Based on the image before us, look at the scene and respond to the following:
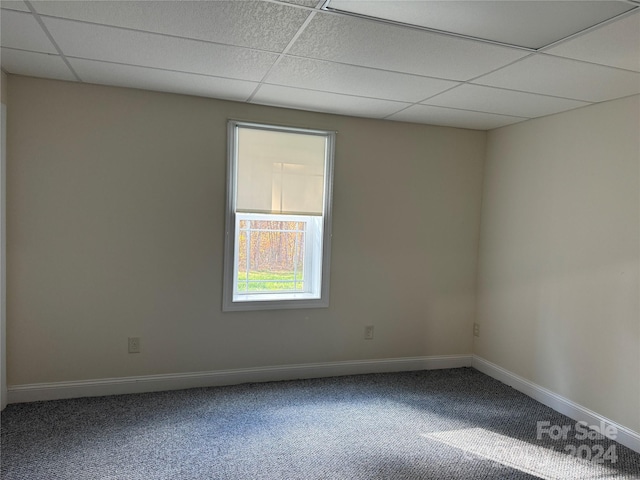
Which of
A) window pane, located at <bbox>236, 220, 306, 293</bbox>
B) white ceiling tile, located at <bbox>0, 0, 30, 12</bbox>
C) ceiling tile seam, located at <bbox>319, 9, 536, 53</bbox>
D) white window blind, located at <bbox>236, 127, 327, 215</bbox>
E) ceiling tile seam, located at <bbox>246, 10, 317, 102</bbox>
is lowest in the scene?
window pane, located at <bbox>236, 220, 306, 293</bbox>

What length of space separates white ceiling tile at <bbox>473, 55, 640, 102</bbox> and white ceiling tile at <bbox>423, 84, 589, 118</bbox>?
0.12 metres

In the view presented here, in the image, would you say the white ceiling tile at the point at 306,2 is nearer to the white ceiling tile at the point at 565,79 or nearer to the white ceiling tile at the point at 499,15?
the white ceiling tile at the point at 499,15

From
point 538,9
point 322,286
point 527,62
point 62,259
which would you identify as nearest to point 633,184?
point 527,62

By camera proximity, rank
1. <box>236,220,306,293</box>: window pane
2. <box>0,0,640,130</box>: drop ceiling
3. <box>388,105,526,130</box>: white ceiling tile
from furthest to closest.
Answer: <box>236,220,306,293</box>: window pane
<box>388,105,526,130</box>: white ceiling tile
<box>0,0,640,130</box>: drop ceiling

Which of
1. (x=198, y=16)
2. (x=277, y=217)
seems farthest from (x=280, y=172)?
(x=198, y=16)

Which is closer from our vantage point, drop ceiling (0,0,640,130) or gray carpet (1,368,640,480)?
drop ceiling (0,0,640,130)

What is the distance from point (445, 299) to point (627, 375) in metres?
1.61

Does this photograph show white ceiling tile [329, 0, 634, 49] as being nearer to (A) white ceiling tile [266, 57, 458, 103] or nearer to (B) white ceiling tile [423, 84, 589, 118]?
(A) white ceiling tile [266, 57, 458, 103]

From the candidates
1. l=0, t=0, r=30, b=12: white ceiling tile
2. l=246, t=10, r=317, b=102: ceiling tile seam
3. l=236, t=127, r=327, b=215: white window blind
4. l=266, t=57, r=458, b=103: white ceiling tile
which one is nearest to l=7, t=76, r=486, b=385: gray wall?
l=236, t=127, r=327, b=215: white window blind

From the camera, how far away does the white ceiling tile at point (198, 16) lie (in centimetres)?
191

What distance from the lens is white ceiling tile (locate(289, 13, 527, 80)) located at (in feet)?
6.77

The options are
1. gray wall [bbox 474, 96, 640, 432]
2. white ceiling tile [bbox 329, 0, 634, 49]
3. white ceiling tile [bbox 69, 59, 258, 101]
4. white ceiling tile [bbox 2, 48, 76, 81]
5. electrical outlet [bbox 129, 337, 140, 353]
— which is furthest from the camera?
electrical outlet [bbox 129, 337, 140, 353]

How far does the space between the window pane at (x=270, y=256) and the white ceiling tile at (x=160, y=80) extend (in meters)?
1.04

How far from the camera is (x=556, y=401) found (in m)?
3.39
